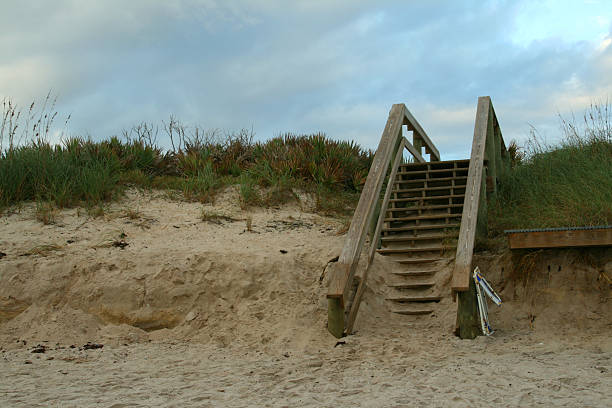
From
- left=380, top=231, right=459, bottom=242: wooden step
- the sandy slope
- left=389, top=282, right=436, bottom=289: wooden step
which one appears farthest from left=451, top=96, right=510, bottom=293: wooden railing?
left=389, top=282, right=436, bottom=289: wooden step

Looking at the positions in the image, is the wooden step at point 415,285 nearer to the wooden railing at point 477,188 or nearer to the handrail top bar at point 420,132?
the wooden railing at point 477,188

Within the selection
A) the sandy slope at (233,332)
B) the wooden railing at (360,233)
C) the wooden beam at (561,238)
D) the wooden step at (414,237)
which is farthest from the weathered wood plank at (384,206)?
the wooden beam at (561,238)

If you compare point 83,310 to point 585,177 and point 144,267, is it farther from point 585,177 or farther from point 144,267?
point 585,177

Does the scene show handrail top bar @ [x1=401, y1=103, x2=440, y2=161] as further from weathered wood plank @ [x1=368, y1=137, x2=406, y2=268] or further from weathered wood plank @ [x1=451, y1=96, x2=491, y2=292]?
weathered wood plank @ [x1=451, y1=96, x2=491, y2=292]

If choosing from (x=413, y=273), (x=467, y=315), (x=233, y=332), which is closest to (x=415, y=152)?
(x=413, y=273)

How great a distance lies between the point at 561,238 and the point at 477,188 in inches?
44.8

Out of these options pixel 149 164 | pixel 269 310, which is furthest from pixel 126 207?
pixel 269 310

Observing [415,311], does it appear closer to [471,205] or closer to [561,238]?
[471,205]

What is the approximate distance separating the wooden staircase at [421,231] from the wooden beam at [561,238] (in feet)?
3.60

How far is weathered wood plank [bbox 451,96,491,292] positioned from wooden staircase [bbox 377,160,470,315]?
759 millimetres

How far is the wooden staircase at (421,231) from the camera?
21.6ft

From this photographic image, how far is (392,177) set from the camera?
7695 millimetres

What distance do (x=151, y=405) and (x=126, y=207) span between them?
15.9 ft

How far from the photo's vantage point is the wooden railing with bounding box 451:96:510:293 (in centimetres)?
557
